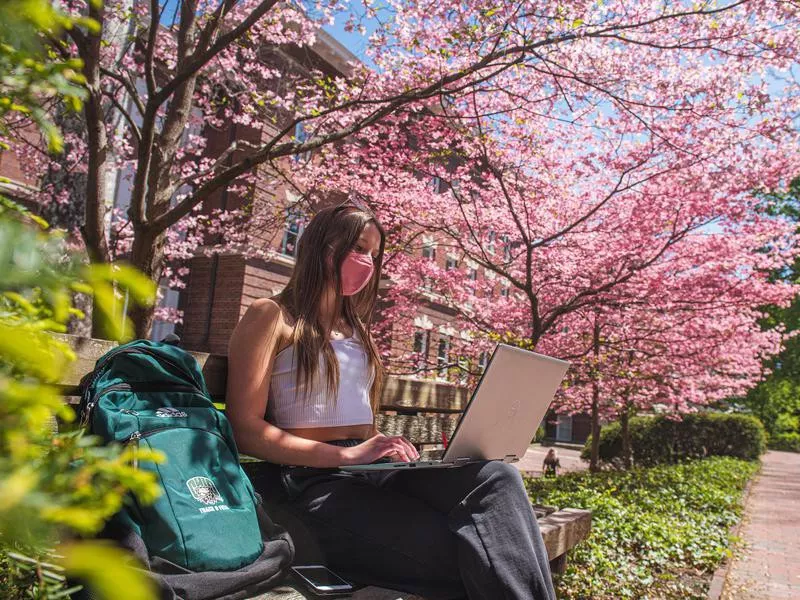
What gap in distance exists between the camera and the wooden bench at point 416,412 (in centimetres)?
224

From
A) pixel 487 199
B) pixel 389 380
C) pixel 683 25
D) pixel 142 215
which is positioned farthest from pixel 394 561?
pixel 487 199

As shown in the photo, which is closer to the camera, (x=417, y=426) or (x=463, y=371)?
(x=417, y=426)

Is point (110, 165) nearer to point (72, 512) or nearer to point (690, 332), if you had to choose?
point (72, 512)

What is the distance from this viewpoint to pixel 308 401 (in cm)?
253

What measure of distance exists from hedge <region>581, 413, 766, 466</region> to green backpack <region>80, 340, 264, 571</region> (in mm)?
21289

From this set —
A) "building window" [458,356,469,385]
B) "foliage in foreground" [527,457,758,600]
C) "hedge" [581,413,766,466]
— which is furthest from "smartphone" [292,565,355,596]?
"hedge" [581,413,766,466]

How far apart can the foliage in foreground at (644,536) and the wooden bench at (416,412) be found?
633mm

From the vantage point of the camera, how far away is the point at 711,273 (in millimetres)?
10703

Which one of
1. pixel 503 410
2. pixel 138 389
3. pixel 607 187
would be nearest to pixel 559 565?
pixel 503 410

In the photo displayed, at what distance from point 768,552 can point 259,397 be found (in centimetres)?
685

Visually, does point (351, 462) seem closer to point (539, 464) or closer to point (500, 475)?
point (500, 475)

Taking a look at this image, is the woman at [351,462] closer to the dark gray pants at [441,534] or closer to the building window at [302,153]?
the dark gray pants at [441,534]

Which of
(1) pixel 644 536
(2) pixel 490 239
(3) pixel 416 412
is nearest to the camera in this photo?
(3) pixel 416 412

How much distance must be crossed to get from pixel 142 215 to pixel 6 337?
5.66m
